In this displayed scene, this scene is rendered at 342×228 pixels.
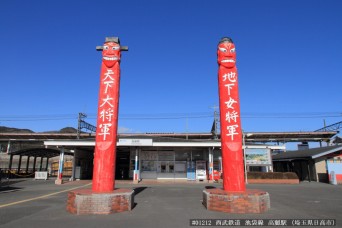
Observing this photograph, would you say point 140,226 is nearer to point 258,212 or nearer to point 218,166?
point 258,212

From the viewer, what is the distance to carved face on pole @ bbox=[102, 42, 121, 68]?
10945 mm

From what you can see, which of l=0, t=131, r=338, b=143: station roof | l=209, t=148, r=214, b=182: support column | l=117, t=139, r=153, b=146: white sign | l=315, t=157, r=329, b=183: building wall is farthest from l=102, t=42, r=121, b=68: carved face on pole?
l=0, t=131, r=338, b=143: station roof

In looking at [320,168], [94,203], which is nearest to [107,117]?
[94,203]

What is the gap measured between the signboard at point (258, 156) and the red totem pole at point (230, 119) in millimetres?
17546

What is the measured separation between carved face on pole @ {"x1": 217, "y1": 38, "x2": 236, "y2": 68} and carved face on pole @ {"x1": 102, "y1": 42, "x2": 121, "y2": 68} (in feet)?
13.1

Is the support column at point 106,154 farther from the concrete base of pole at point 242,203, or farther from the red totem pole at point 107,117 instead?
the concrete base of pole at point 242,203

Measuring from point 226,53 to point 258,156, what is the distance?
18.6 meters

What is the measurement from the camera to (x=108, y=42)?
11.2m

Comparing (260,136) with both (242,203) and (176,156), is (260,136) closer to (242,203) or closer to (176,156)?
(176,156)

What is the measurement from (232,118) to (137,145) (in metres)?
15.1

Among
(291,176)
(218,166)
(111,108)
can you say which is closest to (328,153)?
(291,176)

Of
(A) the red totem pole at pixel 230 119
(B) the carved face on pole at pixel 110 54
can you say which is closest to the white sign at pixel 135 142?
(B) the carved face on pole at pixel 110 54

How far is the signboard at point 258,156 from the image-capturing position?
26984mm

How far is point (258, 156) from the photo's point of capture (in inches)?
1069
